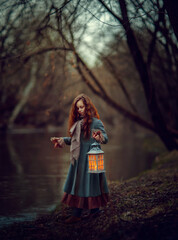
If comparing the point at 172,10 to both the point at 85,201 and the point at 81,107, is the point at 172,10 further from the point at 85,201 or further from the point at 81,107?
the point at 85,201

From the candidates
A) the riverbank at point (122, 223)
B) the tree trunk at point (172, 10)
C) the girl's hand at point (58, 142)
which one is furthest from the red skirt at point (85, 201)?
the tree trunk at point (172, 10)

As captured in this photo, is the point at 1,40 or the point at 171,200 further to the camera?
the point at 1,40

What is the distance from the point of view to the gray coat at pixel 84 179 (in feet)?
17.2

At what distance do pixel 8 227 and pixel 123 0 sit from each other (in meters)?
4.65

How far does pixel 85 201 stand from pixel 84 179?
33 cm

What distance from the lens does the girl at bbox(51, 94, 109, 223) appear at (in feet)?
17.3

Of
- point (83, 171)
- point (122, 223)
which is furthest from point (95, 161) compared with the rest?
point (122, 223)

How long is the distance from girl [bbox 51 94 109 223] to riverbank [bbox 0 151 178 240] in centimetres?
26

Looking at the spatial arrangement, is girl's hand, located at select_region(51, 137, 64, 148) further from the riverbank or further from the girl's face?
the riverbank

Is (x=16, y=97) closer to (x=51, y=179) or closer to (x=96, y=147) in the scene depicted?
(x=51, y=179)

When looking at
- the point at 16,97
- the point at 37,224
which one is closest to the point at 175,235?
the point at 37,224

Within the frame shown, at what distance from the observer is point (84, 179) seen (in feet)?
17.4

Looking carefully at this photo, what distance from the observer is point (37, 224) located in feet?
18.6

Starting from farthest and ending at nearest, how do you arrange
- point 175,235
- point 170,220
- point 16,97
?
point 16,97 < point 170,220 < point 175,235
